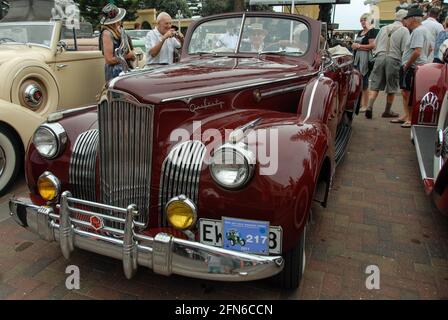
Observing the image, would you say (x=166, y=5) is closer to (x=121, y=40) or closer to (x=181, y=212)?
(x=121, y=40)

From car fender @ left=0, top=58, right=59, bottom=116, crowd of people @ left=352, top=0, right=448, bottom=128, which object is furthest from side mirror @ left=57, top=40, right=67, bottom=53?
crowd of people @ left=352, top=0, right=448, bottom=128

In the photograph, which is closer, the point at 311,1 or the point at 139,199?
the point at 139,199

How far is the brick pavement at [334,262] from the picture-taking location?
2.31 m

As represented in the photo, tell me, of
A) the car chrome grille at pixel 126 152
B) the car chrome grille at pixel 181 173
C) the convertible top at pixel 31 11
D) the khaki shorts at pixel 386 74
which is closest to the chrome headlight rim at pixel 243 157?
the car chrome grille at pixel 181 173

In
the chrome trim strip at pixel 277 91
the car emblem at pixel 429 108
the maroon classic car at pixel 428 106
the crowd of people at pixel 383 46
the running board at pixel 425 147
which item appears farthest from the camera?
the crowd of people at pixel 383 46

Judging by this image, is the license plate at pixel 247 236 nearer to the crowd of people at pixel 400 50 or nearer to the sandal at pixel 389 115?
the crowd of people at pixel 400 50

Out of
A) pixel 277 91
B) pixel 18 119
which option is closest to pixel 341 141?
pixel 277 91

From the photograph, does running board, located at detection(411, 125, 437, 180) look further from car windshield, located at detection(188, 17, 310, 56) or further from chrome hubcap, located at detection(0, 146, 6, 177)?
chrome hubcap, located at detection(0, 146, 6, 177)

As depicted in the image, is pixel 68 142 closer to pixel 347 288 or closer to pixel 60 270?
pixel 60 270

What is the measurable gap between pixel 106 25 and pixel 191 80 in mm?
2823

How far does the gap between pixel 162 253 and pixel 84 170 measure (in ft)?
2.87

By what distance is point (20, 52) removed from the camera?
4684 millimetres
